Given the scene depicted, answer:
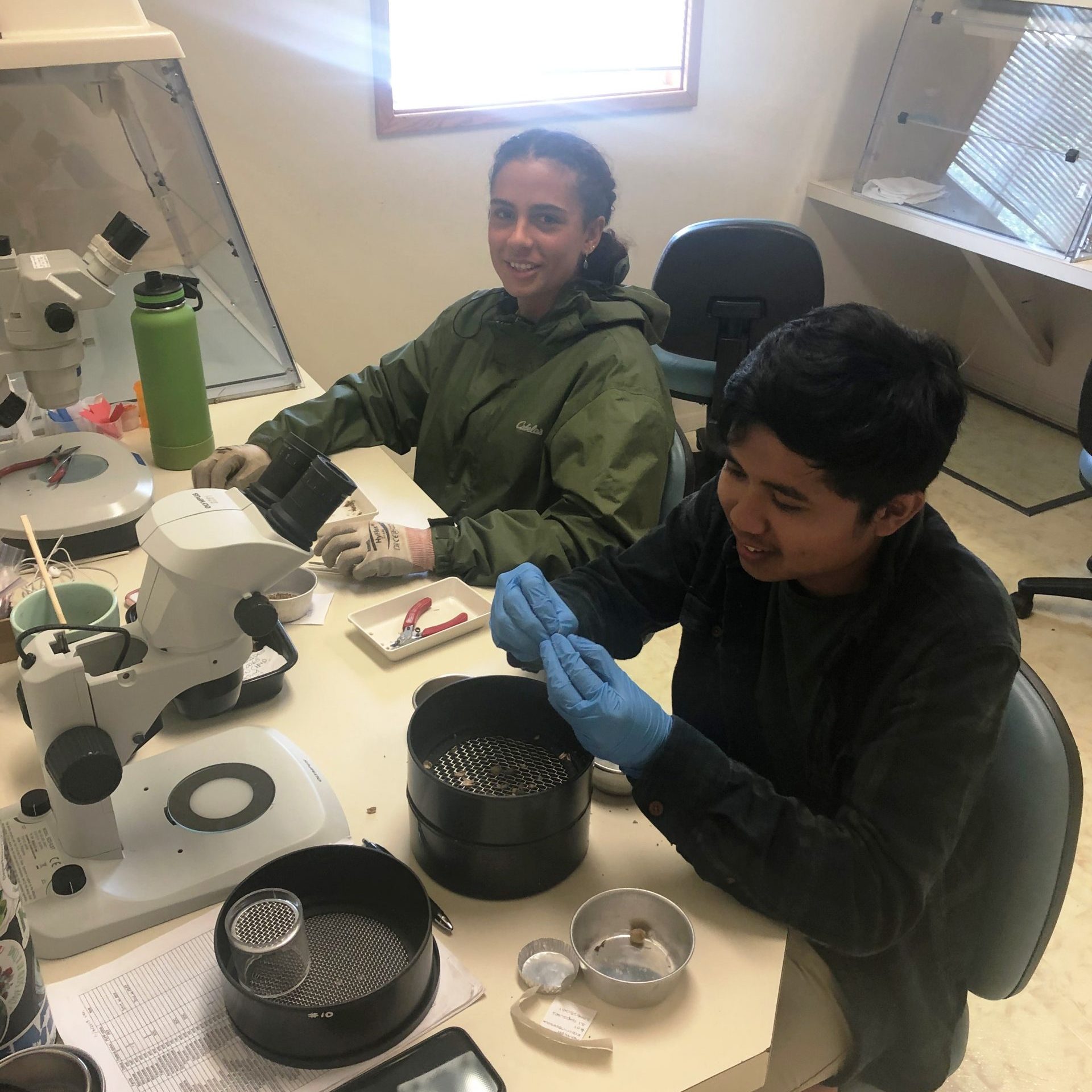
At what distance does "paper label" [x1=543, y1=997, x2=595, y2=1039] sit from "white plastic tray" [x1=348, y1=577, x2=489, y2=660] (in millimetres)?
521

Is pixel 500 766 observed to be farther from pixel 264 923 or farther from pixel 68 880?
pixel 68 880

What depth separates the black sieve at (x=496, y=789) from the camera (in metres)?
0.87

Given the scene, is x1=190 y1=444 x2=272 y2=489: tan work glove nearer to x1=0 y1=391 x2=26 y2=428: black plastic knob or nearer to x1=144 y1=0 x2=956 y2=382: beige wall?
x1=0 y1=391 x2=26 y2=428: black plastic knob

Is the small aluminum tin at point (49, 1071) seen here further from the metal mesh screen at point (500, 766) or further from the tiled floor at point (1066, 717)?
the tiled floor at point (1066, 717)

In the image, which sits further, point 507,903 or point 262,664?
point 262,664

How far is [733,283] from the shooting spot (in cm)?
259

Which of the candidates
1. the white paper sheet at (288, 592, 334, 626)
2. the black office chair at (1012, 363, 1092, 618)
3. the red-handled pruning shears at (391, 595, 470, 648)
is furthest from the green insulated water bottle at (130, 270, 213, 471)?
the black office chair at (1012, 363, 1092, 618)

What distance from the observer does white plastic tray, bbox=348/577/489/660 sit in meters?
1.26

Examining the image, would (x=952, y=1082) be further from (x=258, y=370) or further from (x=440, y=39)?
(x=440, y=39)

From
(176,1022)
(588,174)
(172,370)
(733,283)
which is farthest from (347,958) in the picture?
(733,283)

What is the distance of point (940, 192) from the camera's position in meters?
3.33

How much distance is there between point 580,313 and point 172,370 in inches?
26.7

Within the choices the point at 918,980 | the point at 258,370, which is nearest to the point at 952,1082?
the point at 918,980

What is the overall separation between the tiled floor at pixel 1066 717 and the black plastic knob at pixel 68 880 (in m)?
0.89
